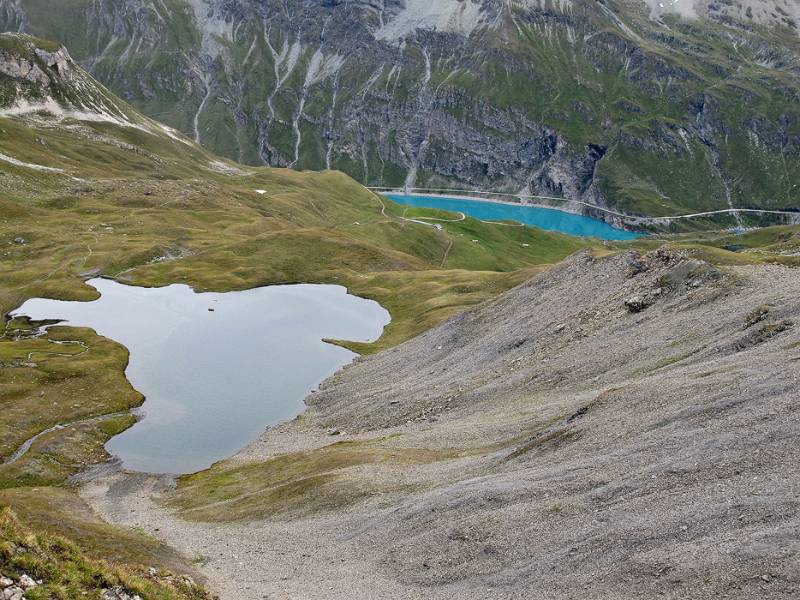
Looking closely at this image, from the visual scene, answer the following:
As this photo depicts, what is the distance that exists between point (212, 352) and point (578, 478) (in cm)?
8187

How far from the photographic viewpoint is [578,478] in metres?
39.8

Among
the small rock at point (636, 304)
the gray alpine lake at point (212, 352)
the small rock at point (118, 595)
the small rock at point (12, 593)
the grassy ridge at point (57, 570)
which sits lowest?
the gray alpine lake at point (212, 352)

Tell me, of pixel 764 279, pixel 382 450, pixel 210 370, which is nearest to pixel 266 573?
pixel 382 450

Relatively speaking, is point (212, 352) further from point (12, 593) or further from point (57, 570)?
point (12, 593)

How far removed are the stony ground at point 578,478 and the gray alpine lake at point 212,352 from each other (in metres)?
8.81

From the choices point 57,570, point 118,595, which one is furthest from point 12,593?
point 118,595

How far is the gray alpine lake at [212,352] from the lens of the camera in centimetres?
8425

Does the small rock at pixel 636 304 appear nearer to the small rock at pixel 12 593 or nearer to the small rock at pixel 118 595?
the small rock at pixel 118 595

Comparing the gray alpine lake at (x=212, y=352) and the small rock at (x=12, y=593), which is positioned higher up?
the small rock at (x=12, y=593)

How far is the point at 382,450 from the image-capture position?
61.2 metres

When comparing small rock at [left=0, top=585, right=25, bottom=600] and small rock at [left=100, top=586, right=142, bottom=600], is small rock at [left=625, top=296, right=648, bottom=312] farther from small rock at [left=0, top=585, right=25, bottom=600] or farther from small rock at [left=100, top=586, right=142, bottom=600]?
small rock at [left=0, top=585, right=25, bottom=600]

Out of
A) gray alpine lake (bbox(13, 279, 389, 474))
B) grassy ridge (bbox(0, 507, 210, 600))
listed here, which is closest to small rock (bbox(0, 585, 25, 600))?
grassy ridge (bbox(0, 507, 210, 600))

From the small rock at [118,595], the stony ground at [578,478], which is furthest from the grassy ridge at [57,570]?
the stony ground at [578,478]

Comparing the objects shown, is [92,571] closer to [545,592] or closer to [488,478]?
[545,592]
